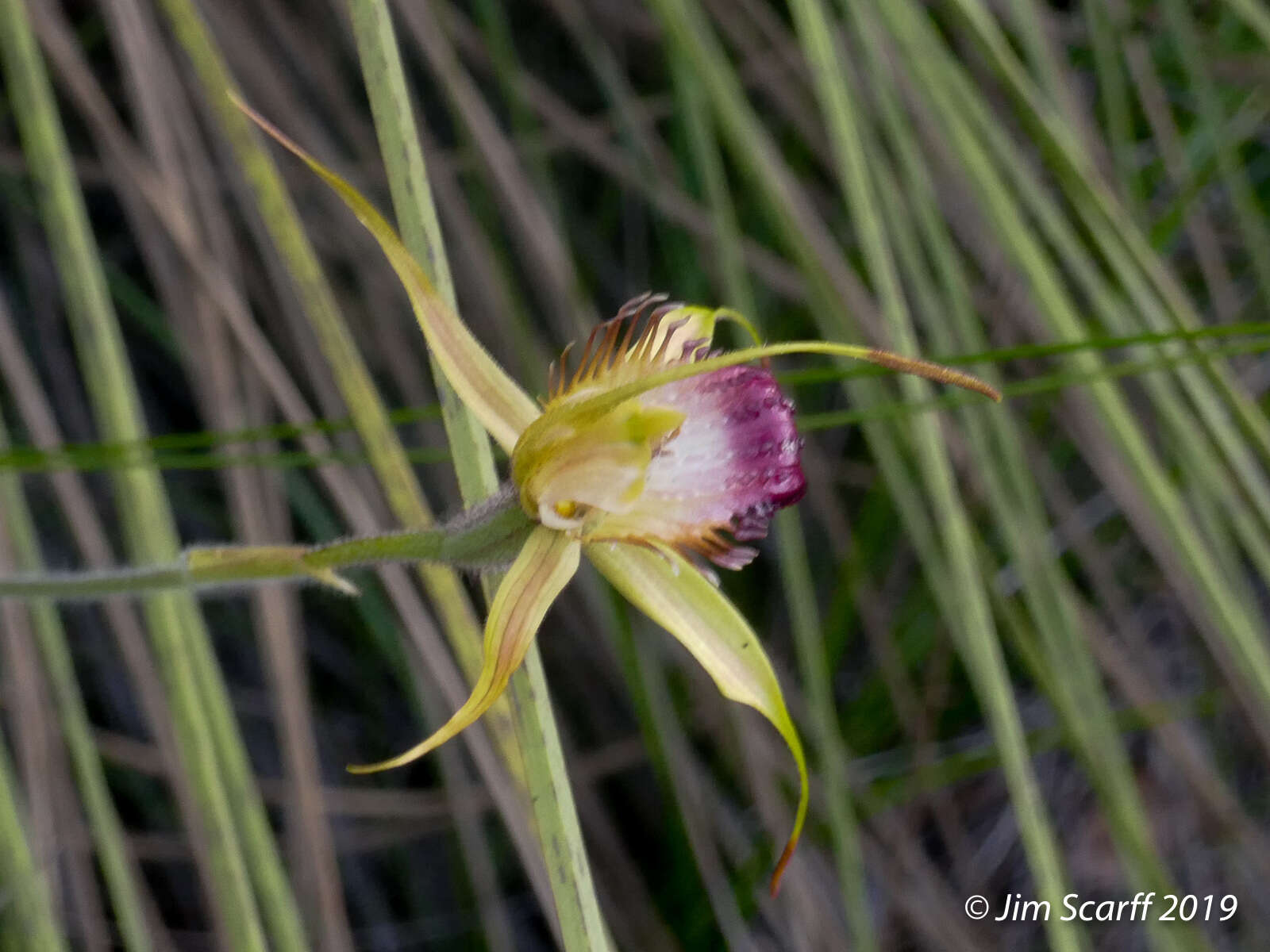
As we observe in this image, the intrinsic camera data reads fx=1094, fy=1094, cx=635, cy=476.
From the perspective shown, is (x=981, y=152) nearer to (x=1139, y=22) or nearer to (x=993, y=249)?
(x=993, y=249)

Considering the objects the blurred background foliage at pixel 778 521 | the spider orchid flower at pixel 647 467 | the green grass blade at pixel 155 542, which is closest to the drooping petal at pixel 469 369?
the spider orchid flower at pixel 647 467

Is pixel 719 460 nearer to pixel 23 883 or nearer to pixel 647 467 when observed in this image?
pixel 647 467

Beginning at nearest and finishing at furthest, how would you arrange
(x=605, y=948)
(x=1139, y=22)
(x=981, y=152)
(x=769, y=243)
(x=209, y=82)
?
(x=605, y=948) → (x=209, y=82) → (x=981, y=152) → (x=1139, y=22) → (x=769, y=243)

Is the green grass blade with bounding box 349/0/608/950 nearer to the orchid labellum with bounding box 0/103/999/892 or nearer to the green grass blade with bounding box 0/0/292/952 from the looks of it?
the orchid labellum with bounding box 0/103/999/892

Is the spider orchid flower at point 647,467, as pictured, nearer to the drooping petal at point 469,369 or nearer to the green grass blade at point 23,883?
the drooping petal at point 469,369

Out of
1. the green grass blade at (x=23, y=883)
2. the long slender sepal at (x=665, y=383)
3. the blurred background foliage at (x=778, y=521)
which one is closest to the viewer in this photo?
the long slender sepal at (x=665, y=383)

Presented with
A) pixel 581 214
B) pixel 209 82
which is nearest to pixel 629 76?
→ pixel 581 214

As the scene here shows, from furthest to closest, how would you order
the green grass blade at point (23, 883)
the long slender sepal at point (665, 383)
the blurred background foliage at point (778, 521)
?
the blurred background foliage at point (778, 521) → the green grass blade at point (23, 883) → the long slender sepal at point (665, 383)

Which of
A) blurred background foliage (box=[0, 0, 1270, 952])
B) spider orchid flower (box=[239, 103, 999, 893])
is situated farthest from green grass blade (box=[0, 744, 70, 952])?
spider orchid flower (box=[239, 103, 999, 893])

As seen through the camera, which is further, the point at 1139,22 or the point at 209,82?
the point at 1139,22
